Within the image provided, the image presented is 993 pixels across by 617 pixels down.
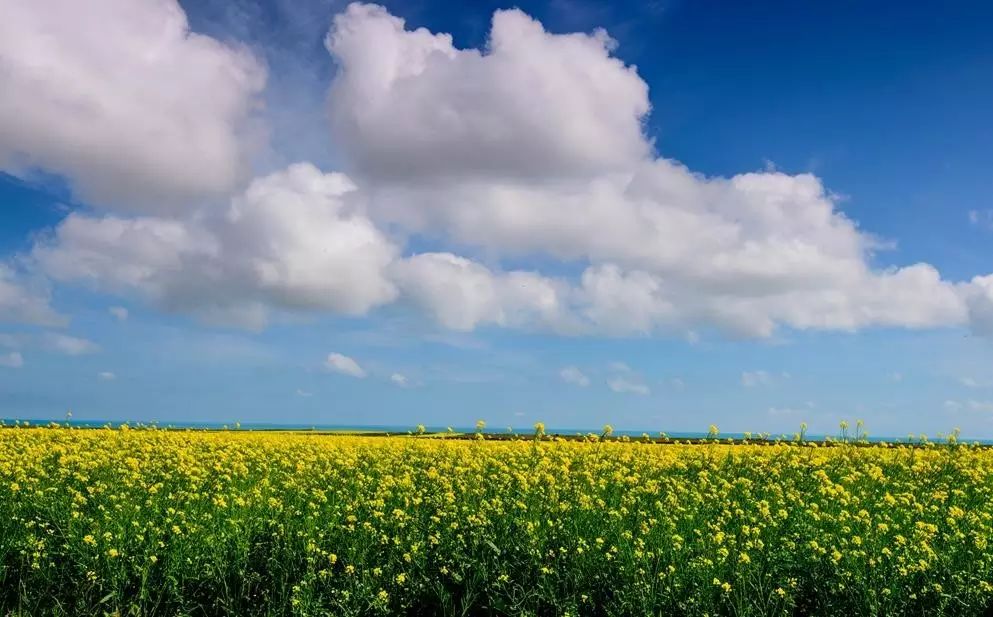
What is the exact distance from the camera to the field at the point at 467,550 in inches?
297

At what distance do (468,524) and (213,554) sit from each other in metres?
2.94

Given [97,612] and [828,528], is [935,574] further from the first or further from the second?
[97,612]

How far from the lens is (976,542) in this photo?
8.93 metres

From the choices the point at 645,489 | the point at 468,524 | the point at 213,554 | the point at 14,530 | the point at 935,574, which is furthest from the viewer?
the point at 645,489

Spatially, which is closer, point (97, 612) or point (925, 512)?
point (97, 612)

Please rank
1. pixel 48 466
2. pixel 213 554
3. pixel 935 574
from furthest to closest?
pixel 48 466 → pixel 213 554 → pixel 935 574

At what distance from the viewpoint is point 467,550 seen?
27.2ft

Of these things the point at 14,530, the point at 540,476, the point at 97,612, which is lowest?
the point at 97,612

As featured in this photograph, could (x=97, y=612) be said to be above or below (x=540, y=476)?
below

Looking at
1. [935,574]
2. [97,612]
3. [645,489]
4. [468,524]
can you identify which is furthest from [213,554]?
[935,574]

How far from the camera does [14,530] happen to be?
9.68 m

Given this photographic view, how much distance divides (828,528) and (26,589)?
35.6ft

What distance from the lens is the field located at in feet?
24.8

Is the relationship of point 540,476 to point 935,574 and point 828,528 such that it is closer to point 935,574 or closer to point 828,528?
point 828,528
